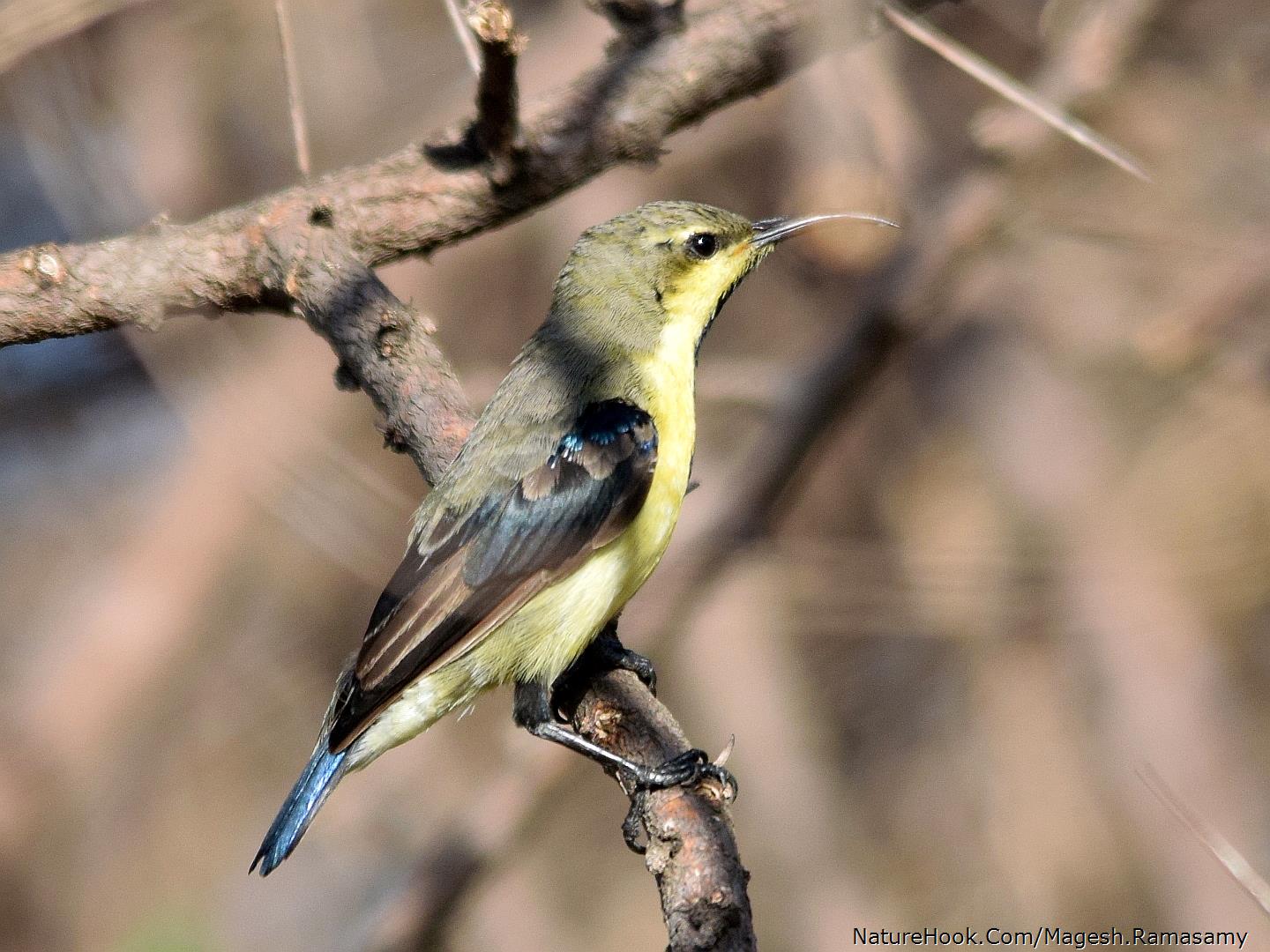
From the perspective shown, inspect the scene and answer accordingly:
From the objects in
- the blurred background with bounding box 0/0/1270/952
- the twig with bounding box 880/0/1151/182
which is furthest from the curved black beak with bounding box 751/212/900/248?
the blurred background with bounding box 0/0/1270/952

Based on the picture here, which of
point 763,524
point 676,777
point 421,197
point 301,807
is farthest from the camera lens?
point 763,524

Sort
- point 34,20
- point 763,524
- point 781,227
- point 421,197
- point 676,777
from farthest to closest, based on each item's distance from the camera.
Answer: point 763,524 < point 34,20 < point 781,227 < point 421,197 < point 676,777

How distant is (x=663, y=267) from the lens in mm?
4496

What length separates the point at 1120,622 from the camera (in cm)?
682

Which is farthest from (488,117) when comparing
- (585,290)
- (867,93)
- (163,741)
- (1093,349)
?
(163,741)

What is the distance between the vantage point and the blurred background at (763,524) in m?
6.59

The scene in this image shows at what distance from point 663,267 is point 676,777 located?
6.86 feet

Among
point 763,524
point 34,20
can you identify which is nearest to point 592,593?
point 763,524

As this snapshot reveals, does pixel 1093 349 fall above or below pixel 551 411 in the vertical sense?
below

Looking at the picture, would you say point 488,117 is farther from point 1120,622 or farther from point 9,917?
point 9,917

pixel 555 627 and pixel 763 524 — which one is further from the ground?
pixel 555 627

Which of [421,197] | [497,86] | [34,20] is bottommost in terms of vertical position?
→ [421,197]

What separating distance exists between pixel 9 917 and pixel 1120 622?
250 inches

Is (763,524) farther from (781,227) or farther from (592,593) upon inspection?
(592,593)
